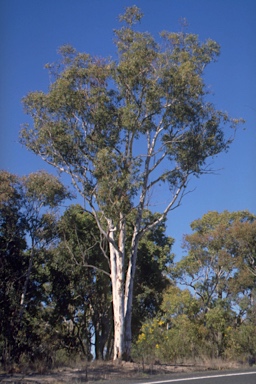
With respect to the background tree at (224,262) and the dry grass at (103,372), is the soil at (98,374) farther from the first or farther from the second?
the background tree at (224,262)

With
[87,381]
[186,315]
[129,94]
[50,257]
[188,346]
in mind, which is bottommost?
[87,381]

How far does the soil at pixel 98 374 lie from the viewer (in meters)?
11.3

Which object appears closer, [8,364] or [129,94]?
[8,364]

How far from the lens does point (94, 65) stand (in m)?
17.6

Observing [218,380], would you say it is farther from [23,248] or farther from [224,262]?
[224,262]

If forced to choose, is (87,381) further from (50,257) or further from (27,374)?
(50,257)

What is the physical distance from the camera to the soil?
37.1 ft

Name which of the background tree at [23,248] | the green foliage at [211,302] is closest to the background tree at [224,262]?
the green foliage at [211,302]

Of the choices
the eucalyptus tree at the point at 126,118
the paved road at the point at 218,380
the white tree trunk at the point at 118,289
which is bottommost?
the paved road at the point at 218,380

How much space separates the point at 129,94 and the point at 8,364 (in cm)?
956

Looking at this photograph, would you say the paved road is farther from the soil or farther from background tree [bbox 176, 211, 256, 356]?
background tree [bbox 176, 211, 256, 356]

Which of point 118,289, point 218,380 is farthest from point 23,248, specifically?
point 218,380

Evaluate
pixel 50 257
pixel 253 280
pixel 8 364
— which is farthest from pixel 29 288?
pixel 253 280

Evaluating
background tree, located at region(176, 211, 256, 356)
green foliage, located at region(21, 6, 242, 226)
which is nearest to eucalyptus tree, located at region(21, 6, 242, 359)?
green foliage, located at region(21, 6, 242, 226)
